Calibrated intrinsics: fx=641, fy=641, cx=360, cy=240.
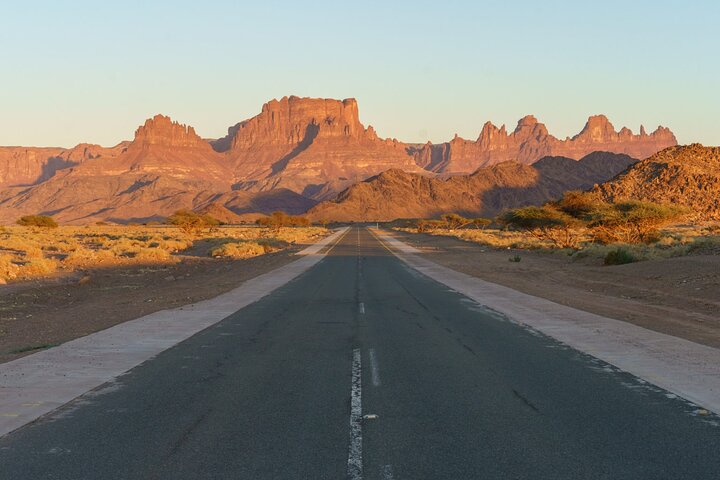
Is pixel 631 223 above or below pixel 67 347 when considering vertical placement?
above

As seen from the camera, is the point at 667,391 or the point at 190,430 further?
the point at 667,391

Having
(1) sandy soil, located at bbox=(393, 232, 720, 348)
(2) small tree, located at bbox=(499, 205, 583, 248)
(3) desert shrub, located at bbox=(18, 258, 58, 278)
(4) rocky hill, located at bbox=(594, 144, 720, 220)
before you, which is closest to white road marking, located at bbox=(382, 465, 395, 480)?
(1) sandy soil, located at bbox=(393, 232, 720, 348)

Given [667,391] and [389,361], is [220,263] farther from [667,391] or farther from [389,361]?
[667,391]

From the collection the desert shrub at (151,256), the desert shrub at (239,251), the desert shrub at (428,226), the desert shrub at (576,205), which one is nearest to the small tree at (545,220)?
the desert shrub at (576,205)

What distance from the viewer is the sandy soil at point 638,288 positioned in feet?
50.9

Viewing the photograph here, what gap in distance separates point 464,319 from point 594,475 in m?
10.1

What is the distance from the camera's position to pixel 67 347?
12.0 m

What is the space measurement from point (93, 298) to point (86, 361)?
1372cm

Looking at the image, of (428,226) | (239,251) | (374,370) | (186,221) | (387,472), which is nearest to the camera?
(387,472)

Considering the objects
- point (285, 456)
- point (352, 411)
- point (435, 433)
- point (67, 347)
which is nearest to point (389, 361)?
point (352, 411)

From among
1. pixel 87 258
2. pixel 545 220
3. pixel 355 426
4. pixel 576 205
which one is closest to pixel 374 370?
pixel 355 426

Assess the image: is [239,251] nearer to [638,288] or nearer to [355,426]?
[638,288]

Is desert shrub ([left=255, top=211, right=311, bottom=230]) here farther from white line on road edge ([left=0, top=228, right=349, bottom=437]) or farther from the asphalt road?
the asphalt road

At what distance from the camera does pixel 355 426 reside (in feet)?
22.2
